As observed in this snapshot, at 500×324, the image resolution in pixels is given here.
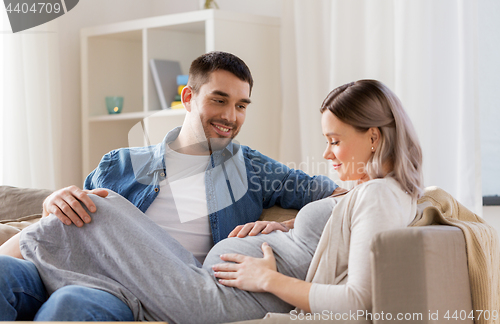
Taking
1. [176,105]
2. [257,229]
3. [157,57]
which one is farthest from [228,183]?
[157,57]

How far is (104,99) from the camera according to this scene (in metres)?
3.15

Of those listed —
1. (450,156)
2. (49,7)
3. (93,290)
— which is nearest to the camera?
(93,290)

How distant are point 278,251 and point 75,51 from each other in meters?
2.37

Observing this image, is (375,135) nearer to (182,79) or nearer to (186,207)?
(186,207)

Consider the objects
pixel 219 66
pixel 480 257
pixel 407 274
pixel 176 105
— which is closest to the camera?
pixel 407 274

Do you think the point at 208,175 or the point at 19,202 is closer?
the point at 208,175

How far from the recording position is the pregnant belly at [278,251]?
1.25 metres

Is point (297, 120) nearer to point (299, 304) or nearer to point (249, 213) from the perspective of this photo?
point (249, 213)

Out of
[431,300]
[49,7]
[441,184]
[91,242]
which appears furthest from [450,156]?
[49,7]

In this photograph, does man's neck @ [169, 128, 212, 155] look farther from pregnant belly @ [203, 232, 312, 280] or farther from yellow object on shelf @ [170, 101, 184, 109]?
yellow object on shelf @ [170, 101, 184, 109]

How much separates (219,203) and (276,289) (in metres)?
0.56

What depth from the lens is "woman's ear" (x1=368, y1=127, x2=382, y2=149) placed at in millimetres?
1232

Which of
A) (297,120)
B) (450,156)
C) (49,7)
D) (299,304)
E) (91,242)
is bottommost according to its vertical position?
(299,304)

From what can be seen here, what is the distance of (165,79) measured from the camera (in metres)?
2.91
